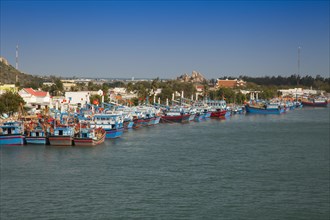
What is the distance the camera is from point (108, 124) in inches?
932

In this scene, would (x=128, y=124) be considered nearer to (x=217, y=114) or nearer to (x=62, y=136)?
(x=62, y=136)

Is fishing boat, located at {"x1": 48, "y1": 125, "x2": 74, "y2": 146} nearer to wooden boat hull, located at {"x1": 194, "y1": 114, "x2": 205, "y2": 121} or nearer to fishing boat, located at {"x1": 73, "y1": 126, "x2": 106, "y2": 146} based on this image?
fishing boat, located at {"x1": 73, "y1": 126, "x2": 106, "y2": 146}

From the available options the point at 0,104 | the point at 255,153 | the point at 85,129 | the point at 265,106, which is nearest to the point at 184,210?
the point at 255,153

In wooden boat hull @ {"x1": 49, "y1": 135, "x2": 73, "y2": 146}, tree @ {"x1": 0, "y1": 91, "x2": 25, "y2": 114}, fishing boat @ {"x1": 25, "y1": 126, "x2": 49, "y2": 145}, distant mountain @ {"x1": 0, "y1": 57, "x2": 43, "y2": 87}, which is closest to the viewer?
wooden boat hull @ {"x1": 49, "y1": 135, "x2": 73, "y2": 146}

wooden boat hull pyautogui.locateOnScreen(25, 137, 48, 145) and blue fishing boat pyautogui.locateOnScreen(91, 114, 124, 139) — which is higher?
blue fishing boat pyautogui.locateOnScreen(91, 114, 124, 139)

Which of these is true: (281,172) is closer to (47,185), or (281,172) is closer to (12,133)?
(47,185)

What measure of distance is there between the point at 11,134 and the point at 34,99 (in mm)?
15618

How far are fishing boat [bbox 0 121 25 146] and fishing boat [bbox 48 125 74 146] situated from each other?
41.6 inches

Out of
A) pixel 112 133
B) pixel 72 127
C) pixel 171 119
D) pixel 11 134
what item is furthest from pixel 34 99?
pixel 11 134

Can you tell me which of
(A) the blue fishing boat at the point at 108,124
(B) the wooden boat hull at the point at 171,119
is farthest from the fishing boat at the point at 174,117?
(A) the blue fishing boat at the point at 108,124

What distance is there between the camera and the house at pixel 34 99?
35.3 m

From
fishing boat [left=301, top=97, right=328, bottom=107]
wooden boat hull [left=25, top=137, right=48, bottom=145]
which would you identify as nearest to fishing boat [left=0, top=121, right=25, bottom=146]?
wooden boat hull [left=25, top=137, right=48, bottom=145]

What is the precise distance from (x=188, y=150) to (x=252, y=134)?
7.41 m

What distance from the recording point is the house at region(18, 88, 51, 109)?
35344mm
